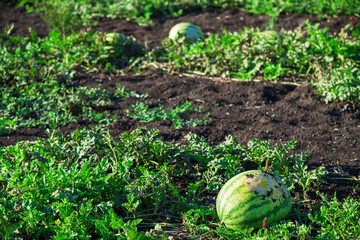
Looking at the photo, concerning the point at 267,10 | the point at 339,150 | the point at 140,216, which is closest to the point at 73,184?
the point at 140,216

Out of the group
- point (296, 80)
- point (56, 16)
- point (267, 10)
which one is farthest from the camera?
point (267, 10)

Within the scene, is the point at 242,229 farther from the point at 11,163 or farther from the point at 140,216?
the point at 11,163

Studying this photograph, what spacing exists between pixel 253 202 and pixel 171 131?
1627 mm

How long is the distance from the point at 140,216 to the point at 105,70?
3315mm

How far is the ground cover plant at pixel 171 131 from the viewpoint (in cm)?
286

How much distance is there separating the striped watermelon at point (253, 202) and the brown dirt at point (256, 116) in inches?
28.0

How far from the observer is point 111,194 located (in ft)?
10.2

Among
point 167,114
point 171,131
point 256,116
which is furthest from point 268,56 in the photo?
point 171,131

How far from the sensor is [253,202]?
2805 mm

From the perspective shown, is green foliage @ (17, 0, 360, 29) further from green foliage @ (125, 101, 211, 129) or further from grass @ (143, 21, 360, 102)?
green foliage @ (125, 101, 211, 129)

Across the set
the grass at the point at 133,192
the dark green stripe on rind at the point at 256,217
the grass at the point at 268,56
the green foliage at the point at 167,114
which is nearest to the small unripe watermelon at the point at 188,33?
the grass at the point at 268,56

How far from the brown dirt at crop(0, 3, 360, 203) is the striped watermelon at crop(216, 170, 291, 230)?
2.33ft

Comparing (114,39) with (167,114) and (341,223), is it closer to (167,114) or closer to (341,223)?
(167,114)

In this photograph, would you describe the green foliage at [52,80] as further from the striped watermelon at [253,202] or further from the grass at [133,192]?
the striped watermelon at [253,202]
